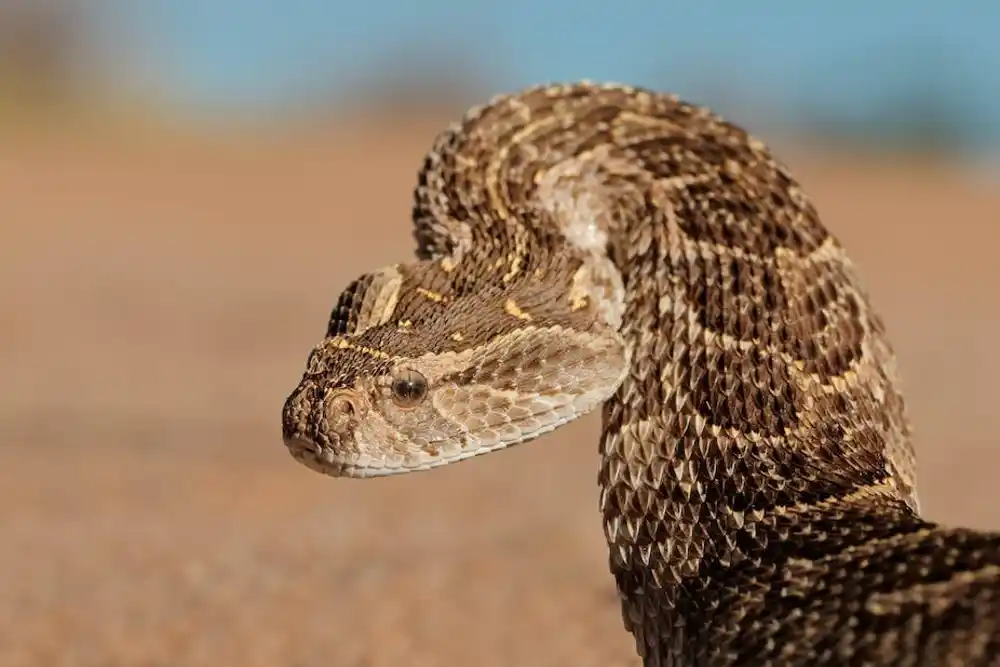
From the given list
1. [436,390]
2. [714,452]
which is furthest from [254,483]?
[714,452]

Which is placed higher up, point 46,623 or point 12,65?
point 12,65

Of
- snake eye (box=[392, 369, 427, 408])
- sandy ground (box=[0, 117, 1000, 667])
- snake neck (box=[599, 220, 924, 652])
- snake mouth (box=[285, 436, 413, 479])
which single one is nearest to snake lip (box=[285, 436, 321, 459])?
snake mouth (box=[285, 436, 413, 479])

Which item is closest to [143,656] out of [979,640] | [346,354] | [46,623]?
[46,623]

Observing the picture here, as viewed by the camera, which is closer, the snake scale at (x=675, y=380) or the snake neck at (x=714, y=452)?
the snake scale at (x=675, y=380)

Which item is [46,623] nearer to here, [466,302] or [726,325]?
[466,302]

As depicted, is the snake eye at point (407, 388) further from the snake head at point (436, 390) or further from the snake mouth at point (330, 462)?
the snake mouth at point (330, 462)

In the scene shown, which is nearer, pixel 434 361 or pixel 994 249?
pixel 434 361

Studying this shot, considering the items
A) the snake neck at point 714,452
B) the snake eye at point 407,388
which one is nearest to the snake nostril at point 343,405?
the snake eye at point 407,388
